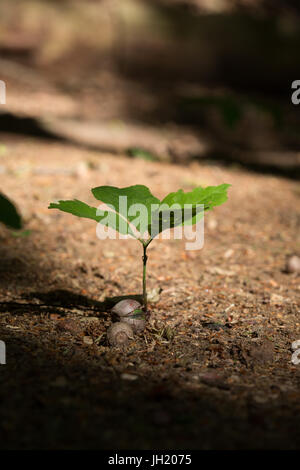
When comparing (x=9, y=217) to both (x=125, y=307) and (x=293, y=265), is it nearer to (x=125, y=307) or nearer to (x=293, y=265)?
(x=125, y=307)

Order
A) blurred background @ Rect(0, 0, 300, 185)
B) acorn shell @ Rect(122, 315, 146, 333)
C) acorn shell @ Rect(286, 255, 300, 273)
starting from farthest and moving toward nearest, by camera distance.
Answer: blurred background @ Rect(0, 0, 300, 185)
acorn shell @ Rect(286, 255, 300, 273)
acorn shell @ Rect(122, 315, 146, 333)

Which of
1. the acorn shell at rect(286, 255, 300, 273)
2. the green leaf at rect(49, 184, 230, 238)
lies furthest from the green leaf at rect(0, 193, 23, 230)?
the acorn shell at rect(286, 255, 300, 273)

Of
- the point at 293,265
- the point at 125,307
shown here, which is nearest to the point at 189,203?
the point at 125,307

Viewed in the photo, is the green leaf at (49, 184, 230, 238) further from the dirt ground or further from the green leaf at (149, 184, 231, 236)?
the dirt ground

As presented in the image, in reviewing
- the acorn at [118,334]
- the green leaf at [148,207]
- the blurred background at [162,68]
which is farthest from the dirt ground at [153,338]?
the blurred background at [162,68]

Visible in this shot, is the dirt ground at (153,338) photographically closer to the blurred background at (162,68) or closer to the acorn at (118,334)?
the acorn at (118,334)
